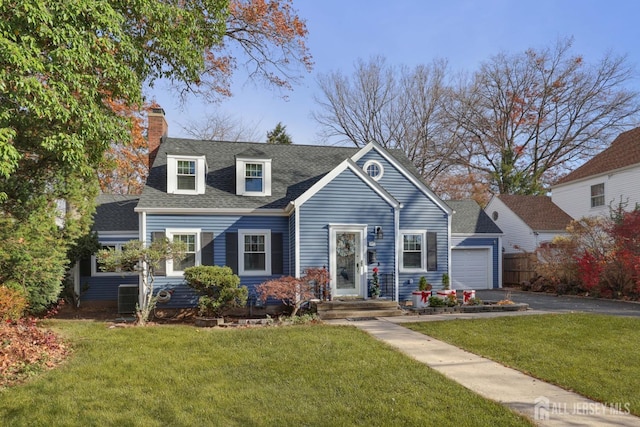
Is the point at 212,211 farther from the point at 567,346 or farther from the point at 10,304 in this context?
the point at 567,346

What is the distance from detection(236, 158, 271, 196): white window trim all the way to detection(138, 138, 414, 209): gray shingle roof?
0.63 ft

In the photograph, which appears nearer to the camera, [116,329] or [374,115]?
[116,329]

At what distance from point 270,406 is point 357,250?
8.30 m

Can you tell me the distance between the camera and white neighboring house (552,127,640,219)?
1972cm

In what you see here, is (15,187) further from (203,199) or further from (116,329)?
(203,199)

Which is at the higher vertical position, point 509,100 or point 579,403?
point 509,100

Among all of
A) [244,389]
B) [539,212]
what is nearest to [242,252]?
[244,389]

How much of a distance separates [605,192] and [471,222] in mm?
7734

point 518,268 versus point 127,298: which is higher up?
point 518,268

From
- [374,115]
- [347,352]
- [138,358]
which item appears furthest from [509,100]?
[138,358]

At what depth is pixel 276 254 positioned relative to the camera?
43.2 ft

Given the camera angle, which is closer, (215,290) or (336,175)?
(215,290)

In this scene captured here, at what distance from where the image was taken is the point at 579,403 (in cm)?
489

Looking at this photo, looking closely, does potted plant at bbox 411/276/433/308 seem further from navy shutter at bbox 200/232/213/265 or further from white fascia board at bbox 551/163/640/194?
white fascia board at bbox 551/163/640/194
